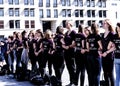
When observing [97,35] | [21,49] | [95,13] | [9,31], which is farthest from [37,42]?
[95,13]

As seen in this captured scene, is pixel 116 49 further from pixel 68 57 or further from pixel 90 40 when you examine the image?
pixel 68 57

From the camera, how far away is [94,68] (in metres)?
10.2

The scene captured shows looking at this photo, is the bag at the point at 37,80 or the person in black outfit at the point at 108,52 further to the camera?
the bag at the point at 37,80

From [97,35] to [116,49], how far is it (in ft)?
2.74

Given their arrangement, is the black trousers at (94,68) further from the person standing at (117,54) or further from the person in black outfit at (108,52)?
the person standing at (117,54)

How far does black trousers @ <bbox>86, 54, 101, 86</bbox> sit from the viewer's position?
10.2 metres

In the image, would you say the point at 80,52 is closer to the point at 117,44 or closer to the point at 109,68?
the point at 109,68

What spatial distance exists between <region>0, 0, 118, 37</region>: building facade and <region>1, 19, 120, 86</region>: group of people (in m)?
53.2

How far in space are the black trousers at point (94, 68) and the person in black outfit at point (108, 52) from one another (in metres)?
0.32

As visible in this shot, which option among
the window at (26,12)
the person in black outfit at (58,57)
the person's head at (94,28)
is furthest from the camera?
the window at (26,12)

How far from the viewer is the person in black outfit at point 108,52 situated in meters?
9.57

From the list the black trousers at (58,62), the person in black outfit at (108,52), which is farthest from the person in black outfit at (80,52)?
the person in black outfit at (108,52)

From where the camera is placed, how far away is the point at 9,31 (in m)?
67.0

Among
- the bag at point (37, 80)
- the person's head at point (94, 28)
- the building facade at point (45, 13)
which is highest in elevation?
the person's head at point (94, 28)
